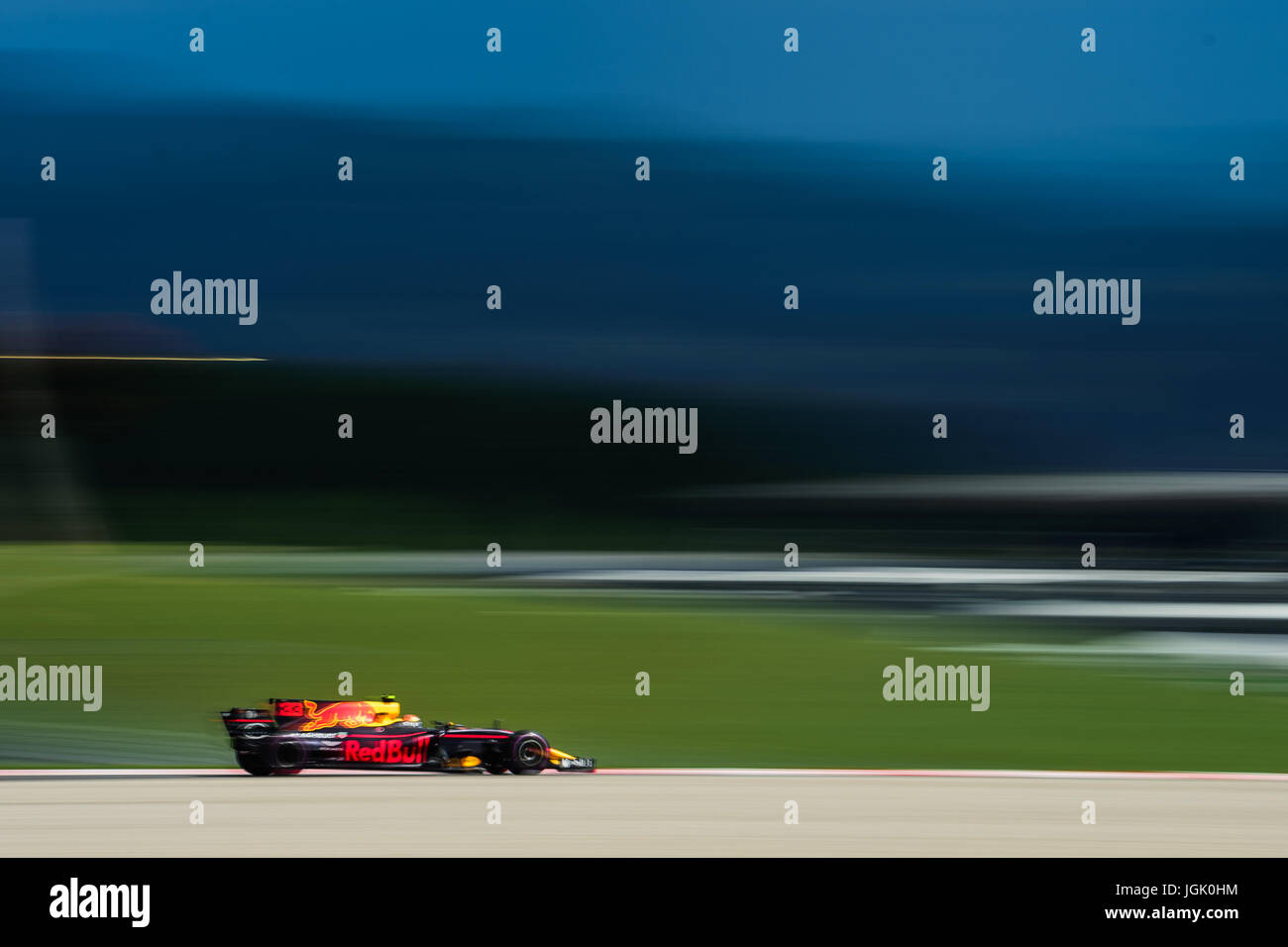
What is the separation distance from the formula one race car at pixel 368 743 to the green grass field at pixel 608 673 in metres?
4.30

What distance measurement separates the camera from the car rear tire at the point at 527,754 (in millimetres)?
7949

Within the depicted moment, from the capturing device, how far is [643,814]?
6836 millimetres

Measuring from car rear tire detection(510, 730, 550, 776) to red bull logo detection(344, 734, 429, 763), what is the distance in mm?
543

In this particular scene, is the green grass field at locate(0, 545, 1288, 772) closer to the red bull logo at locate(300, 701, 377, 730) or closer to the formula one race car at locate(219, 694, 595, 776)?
the formula one race car at locate(219, 694, 595, 776)

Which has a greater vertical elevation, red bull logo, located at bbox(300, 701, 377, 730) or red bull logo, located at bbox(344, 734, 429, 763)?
red bull logo, located at bbox(300, 701, 377, 730)

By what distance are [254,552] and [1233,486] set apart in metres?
13.6

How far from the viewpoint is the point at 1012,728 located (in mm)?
14469

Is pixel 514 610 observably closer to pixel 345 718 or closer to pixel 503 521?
pixel 503 521

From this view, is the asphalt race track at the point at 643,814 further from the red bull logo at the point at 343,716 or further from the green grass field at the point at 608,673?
the green grass field at the point at 608,673

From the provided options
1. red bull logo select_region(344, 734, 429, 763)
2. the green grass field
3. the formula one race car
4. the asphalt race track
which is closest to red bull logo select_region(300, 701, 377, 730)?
the formula one race car

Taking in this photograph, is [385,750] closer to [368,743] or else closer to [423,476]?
[368,743]

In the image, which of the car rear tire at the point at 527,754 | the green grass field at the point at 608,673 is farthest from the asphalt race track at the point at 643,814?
the green grass field at the point at 608,673

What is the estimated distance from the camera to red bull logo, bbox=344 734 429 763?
7812mm

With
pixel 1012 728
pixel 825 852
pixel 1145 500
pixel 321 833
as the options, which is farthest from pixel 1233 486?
pixel 321 833
